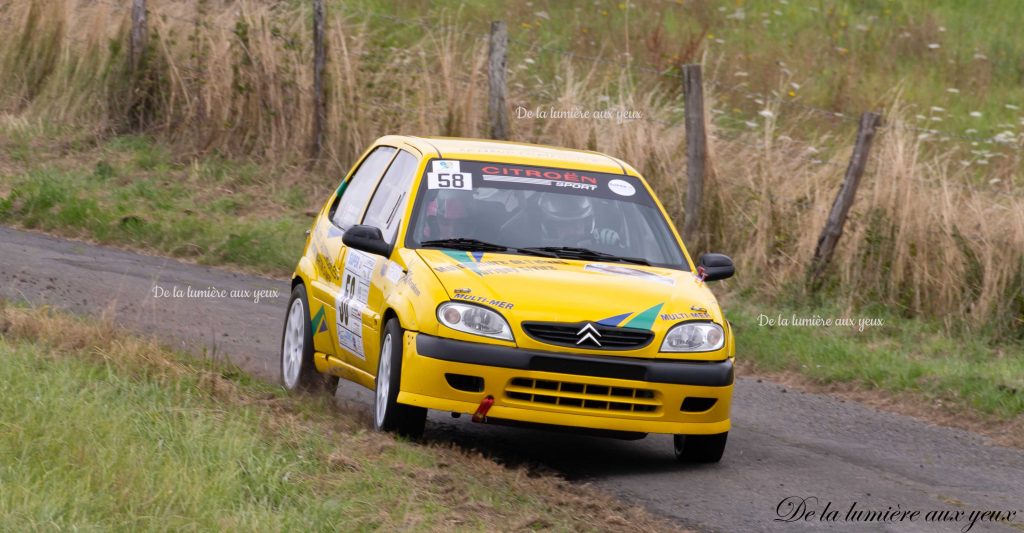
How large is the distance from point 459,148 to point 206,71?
35.5 ft

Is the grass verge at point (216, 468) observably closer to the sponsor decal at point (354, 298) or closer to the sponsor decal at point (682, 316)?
the sponsor decal at point (354, 298)

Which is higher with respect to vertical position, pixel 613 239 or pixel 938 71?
pixel 613 239

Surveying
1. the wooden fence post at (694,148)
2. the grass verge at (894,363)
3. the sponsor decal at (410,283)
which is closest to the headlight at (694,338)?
the sponsor decal at (410,283)

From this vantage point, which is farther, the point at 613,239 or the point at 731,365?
the point at 613,239

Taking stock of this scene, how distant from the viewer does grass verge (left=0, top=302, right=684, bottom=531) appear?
18.2 feet

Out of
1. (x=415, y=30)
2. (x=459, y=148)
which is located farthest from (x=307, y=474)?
(x=415, y=30)

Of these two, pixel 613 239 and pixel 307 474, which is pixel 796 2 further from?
pixel 307 474

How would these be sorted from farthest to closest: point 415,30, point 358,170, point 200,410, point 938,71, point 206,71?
point 938,71, point 415,30, point 206,71, point 358,170, point 200,410

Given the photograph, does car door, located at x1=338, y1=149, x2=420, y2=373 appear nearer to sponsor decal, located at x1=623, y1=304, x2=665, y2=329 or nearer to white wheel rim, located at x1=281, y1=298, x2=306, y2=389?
white wheel rim, located at x1=281, y1=298, x2=306, y2=389

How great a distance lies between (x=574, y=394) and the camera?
7.36 metres

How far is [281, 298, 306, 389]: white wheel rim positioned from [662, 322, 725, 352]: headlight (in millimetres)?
2686

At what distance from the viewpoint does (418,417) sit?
7.59 metres

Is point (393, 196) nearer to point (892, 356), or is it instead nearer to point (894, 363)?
point (894, 363)

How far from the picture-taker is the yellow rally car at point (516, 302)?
24.1 ft
